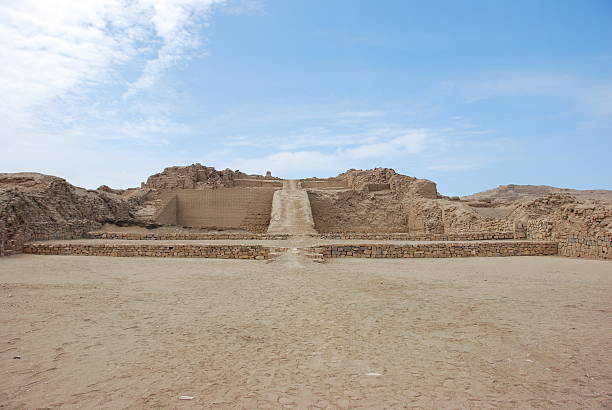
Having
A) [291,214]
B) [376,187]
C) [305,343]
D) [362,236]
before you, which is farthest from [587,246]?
[376,187]

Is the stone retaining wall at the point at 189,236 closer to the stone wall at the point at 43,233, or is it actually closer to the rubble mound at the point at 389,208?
the stone wall at the point at 43,233

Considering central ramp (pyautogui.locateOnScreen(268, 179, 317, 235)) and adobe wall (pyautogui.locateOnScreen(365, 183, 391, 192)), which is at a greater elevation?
adobe wall (pyautogui.locateOnScreen(365, 183, 391, 192))

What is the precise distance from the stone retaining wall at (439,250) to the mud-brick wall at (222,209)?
8.37 meters

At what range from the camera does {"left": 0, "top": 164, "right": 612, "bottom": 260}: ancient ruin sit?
10859mm

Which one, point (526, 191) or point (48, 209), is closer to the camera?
point (48, 209)

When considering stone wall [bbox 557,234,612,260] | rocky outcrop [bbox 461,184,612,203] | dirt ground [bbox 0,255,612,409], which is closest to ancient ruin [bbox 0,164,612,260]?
stone wall [bbox 557,234,612,260]

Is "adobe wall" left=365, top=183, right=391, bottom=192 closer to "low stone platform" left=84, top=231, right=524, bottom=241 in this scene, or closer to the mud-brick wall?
the mud-brick wall

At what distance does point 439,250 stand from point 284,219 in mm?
7004

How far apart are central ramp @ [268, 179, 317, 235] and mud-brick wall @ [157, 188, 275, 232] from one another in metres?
0.99

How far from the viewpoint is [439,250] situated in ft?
35.8

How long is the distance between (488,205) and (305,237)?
1177 centimetres

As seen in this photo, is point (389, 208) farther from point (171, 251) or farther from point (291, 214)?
point (171, 251)

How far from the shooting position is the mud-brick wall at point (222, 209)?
1870 centimetres

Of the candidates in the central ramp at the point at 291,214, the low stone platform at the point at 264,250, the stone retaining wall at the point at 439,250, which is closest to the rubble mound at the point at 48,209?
the low stone platform at the point at 264,250
